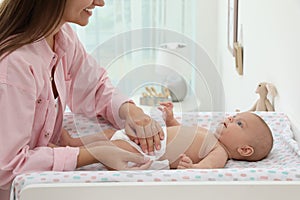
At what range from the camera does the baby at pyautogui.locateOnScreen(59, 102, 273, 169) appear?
1.39m

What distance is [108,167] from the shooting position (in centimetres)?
132

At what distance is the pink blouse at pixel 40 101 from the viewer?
1237 millimetres

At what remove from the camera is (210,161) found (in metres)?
1.38

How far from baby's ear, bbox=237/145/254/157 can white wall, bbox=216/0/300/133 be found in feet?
0.71

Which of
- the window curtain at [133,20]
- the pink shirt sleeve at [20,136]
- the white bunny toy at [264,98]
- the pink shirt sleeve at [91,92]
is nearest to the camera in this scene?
the pink shirt sleeve at [20,136]

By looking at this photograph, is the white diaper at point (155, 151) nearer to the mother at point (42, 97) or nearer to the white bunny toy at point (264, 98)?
the mother at point (42, 97)

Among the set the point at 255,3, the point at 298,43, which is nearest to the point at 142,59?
the point at 255,3

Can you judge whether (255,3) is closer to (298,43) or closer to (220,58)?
(298,43)

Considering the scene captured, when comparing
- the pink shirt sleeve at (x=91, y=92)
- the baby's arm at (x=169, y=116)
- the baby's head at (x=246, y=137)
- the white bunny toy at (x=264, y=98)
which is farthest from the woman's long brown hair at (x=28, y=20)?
the white bunny toy at (x=264, y=98)

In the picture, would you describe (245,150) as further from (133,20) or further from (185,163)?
(133,20)

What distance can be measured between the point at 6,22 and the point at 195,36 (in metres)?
2.26

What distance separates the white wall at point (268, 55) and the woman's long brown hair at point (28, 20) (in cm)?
66

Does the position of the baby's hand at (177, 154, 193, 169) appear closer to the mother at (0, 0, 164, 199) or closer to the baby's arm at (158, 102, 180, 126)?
the mother at (0, 0, 164, 199)

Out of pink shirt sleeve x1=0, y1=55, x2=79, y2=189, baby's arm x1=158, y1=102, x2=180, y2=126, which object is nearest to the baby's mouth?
baby's arm x1=158, y1=102, x2=180, y2=126
